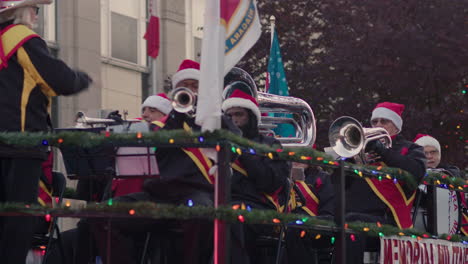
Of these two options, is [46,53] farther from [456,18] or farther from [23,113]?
[456,18]

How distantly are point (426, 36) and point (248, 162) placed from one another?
10.9m

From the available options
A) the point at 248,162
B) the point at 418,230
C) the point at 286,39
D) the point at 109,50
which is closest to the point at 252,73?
the point at 286,39

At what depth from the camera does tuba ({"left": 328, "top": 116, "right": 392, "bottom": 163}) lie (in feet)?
31.9

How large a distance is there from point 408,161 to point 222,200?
2955 millimetres

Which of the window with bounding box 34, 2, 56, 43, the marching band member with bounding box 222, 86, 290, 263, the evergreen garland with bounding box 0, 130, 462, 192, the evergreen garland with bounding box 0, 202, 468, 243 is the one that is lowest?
the evergreen garland with bounding box 0, 202, 468, 243

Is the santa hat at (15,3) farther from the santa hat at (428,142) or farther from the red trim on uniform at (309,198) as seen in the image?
the santa hat at (428,142)

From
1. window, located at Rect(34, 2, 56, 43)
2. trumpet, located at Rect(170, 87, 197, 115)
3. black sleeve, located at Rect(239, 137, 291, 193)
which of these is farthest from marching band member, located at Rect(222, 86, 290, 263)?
window, located at Rect(34, 2, 56, 43)

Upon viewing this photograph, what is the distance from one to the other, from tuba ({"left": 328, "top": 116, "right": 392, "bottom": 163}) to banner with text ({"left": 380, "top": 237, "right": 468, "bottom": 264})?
33.2 inches

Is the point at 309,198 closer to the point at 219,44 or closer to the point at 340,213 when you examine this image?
the point at 340,213

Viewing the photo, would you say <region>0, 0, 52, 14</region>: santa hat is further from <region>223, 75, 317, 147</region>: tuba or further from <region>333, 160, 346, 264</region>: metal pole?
<region>223, 75, 317, 147</region>: tuba

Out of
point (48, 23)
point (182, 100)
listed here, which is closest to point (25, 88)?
point (182, 100)

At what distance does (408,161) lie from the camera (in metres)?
9.55

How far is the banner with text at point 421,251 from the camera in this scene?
8984 mm

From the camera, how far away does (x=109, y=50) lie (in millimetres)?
26156
